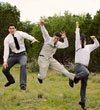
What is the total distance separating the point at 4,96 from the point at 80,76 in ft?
19.7

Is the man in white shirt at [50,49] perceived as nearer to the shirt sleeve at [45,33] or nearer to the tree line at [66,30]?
the shirt sleeve at [45,33]

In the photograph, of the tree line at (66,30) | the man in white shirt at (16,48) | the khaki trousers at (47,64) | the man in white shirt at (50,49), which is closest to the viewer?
the man in white shirt at (16,48)

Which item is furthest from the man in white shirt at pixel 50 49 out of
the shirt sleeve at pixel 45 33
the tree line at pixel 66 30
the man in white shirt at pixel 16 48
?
the tree line at pixel 66 30

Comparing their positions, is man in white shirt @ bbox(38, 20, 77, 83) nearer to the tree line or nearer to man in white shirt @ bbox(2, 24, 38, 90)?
man in white shirt @ bbox(2, 24, 38, 90)

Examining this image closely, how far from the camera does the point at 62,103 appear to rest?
19.8 meters

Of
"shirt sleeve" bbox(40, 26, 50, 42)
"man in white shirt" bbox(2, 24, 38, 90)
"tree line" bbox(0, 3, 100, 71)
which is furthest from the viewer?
"tree line" bbox(0, 3, 100, 71)

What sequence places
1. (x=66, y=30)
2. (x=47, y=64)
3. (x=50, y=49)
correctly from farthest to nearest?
(x=66, y=30) < (x=47, y=64) < (x=50, y=49)

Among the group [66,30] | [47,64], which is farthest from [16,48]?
[66,30]

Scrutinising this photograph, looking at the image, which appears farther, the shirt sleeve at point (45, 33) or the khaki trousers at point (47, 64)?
the khaki trousers at point (47, 64)

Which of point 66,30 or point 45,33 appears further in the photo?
point 66,30

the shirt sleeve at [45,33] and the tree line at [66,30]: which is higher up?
the shirt sleeve at [45,33]

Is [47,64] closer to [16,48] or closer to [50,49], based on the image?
[50,49]

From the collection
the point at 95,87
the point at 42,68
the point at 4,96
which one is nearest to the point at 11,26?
the point at 42,68

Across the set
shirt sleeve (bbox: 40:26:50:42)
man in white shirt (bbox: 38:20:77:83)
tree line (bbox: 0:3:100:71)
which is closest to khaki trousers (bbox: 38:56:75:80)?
man in white shirt (bbox: 38:20:77:83)
